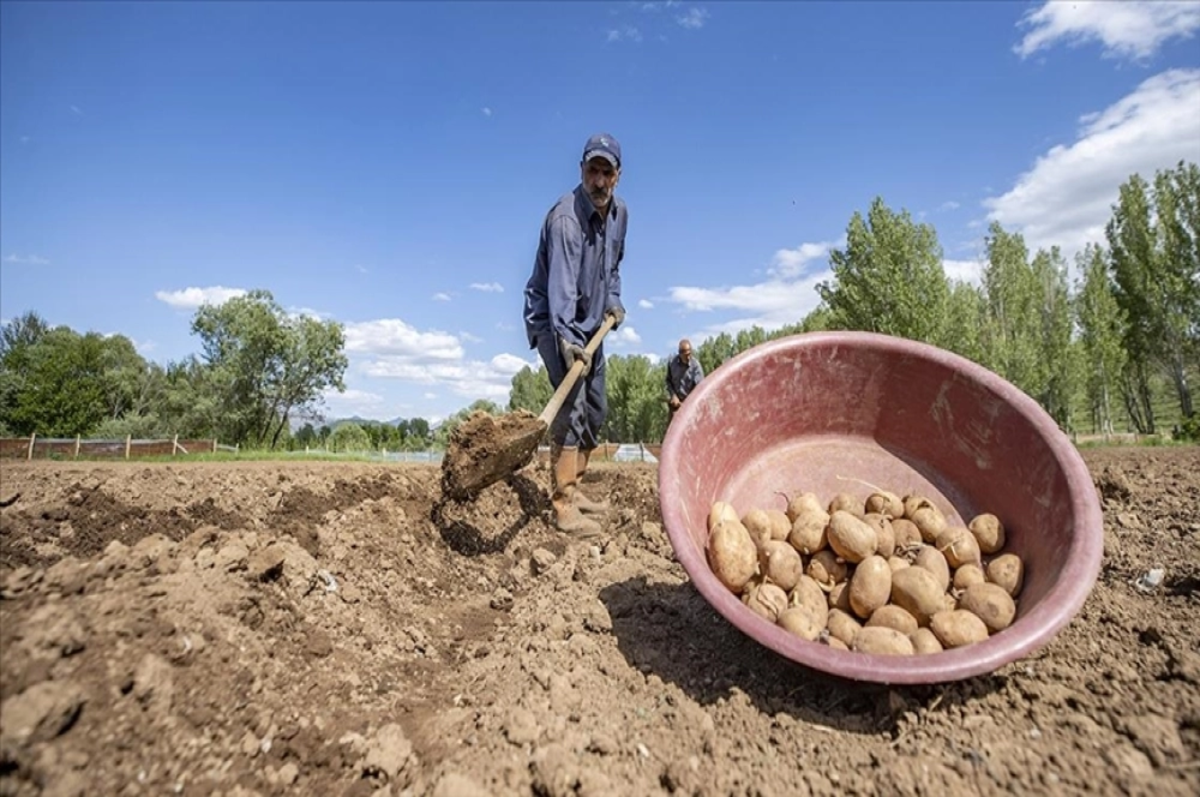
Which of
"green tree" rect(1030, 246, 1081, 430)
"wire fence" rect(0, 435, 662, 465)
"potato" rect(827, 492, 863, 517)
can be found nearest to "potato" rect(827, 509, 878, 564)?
"potato" rect(827, 492, 863, 517)

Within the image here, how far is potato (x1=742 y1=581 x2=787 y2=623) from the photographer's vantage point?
6.56 ft

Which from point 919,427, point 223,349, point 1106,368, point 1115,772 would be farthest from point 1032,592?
point 223,349

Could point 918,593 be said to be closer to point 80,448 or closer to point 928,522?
point 928,522

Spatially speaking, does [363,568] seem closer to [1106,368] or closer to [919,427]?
[919,427]

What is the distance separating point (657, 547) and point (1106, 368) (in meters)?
33.6

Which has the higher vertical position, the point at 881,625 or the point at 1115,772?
the point at 881,625

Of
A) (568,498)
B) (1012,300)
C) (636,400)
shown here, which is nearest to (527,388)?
(636,400)

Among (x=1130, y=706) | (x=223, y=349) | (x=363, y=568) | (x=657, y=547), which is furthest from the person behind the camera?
(x=223, y=349)

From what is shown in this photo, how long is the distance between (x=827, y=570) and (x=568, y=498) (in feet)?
8.41

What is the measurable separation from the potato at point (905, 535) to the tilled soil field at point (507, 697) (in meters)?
0.49

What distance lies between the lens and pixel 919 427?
9.00 ft

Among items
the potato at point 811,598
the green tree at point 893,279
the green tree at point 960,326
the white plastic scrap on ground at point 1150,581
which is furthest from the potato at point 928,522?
the green tree at point 960,326

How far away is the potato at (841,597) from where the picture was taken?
2.12 meters

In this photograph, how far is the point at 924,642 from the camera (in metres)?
1.85
